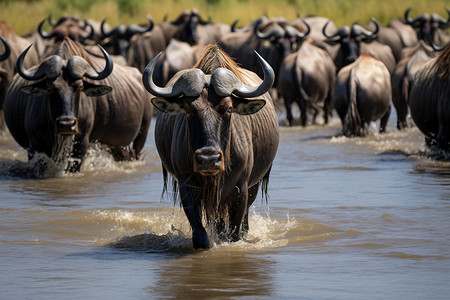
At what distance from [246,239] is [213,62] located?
138cm

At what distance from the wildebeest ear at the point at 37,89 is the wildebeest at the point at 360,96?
6.29m

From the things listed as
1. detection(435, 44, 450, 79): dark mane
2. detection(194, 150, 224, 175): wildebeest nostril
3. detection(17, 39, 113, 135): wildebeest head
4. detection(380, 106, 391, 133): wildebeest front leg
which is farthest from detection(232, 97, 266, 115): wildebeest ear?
detection(380, 106, 391, 133): wildebeest front leg

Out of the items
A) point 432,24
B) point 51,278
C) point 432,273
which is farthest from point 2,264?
point 432,24

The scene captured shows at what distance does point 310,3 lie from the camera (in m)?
37.4

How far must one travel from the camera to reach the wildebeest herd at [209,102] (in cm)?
630

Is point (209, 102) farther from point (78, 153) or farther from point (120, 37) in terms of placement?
point (120, 37)

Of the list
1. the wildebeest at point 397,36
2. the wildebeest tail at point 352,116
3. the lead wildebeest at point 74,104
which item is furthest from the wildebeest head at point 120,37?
the lead wildebeest at point 74,104

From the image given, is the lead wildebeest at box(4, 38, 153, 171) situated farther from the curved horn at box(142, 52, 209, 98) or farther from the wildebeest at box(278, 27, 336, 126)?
the wildebeest at box(278, 27, 336, 126)

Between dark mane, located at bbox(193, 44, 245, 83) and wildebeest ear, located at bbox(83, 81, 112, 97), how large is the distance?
357cm

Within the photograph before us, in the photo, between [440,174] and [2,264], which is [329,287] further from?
[440,174]

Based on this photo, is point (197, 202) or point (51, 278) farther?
point (197, 202)

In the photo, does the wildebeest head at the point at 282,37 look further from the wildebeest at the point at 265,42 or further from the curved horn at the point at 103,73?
the curved horn at the point at 103,73

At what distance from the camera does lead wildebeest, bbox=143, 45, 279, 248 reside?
6168 millimetres

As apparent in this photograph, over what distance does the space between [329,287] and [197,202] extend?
4.58 ft
